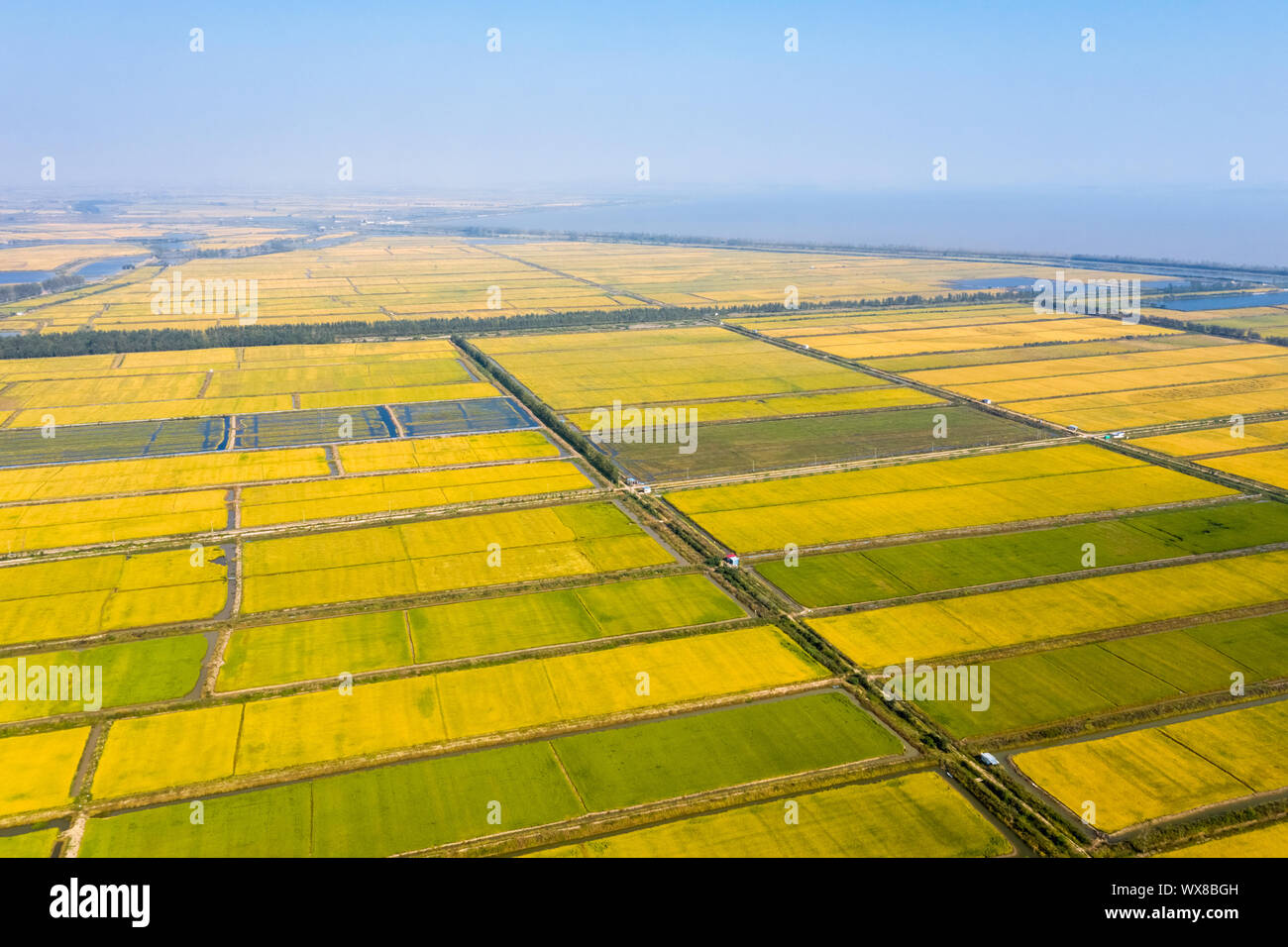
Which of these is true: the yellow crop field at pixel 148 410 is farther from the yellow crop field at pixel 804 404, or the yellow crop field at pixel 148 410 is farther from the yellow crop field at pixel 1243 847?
the yellow crop field at pixel 1243 847

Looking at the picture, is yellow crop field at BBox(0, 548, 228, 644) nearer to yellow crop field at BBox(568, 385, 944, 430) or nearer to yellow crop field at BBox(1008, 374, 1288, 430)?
yellow crop field at BBox(568, 385, 944, 430)

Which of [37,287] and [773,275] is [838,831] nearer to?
[773,275]

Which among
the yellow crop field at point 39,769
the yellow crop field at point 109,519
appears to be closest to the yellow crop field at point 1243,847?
the yellow crop field at point 39,769

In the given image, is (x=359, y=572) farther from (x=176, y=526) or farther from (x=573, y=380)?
(x=573, y=380)

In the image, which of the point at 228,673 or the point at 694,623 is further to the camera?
the point at 694,623

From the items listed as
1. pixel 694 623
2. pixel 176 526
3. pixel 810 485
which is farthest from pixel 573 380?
pixel 694 623
